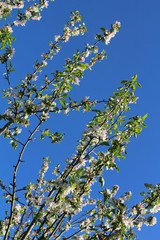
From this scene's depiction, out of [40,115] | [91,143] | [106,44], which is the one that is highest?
[106,44]

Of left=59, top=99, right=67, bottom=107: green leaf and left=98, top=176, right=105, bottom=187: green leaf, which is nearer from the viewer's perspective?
left=98, top=176, right=105, bottom=187: green leaf

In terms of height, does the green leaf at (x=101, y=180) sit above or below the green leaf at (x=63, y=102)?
below

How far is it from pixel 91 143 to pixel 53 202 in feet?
3.77

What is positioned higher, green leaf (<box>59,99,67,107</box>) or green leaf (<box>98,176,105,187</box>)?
green leaf (<box>59,99,67,107</box>)

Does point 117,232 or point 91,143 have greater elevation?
point 91,143

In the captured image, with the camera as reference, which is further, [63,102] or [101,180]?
[63,102]

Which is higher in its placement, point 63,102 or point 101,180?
point 63,102

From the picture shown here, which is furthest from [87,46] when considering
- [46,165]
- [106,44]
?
[46,165]

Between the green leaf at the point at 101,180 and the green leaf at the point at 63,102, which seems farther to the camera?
the green leaf at the point at 63,102

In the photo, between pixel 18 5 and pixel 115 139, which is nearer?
pixel 115 139

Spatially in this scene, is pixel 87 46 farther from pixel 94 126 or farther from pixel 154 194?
pixel 154 194

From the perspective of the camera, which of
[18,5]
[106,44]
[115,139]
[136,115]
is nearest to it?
[115,139]

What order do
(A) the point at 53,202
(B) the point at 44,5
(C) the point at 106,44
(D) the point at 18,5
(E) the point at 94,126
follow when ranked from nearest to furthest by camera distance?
(A) the point at 53,202 < (E) the point at 94,126 < (D) the point at 18,5 < (C) the point at 106,44 < (B) the point at 44,5

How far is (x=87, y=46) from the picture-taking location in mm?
5906
